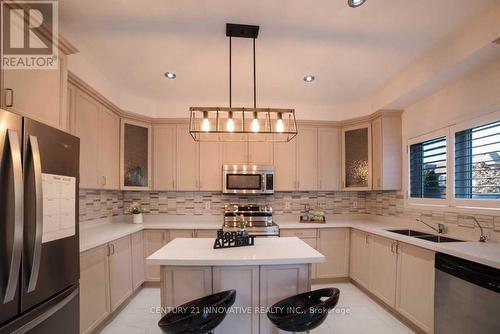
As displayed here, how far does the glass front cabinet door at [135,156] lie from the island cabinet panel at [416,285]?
10.7ft

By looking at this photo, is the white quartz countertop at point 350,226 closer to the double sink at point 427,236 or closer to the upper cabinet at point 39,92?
the double sink at point 427,236

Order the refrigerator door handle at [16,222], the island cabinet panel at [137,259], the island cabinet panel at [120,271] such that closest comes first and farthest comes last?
the refrigerator door handle at [16,222] → the island cabinet panel at [120,271] → the island cabinet panel at [137,259]

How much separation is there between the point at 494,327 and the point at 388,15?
225 cm

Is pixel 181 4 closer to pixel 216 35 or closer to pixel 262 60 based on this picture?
pixel 216 35

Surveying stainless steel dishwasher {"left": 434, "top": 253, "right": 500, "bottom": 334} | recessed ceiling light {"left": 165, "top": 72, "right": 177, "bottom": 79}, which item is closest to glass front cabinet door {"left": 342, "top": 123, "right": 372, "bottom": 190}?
stainless steel dishwasher {"left": 434, "top": 253, "right": 500, "bottom": 334}

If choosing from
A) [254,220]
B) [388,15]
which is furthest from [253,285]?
[388,15]

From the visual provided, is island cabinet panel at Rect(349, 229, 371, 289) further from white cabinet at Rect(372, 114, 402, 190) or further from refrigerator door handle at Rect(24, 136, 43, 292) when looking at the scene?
refrigerator door handle at Rect(24, 136, 43, 292)

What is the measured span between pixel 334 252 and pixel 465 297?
172cm

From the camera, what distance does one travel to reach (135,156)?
3.42 meters

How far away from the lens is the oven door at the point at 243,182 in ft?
11.5

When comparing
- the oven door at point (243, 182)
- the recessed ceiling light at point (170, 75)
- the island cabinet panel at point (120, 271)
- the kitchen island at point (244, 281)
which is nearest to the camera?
the kitchen island at point (244, 281)

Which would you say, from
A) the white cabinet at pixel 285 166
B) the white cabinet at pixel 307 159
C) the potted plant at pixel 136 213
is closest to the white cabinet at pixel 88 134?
the potted plant at pixel 136 213

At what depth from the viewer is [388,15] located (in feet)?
5.96

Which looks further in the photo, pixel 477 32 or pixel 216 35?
pixel 216 35
